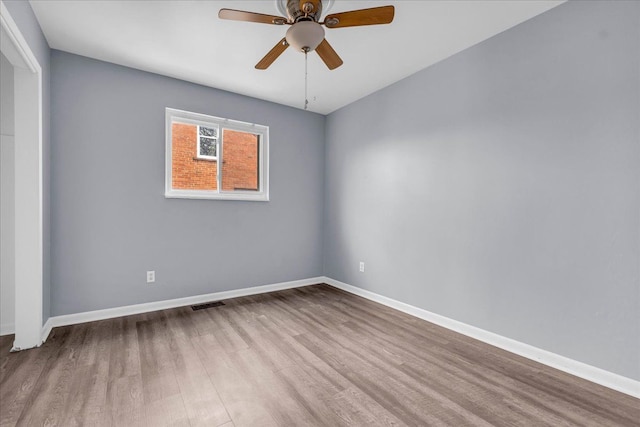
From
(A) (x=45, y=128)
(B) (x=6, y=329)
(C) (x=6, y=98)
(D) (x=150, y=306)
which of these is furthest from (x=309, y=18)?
(B) (x=6, y=329)

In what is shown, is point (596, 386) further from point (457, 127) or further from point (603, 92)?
point (457, 127)

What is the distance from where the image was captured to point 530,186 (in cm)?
223

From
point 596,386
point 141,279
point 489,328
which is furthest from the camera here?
point 141,279

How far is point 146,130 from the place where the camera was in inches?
122

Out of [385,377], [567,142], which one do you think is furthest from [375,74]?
[385,377]

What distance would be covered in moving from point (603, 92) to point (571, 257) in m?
1.14

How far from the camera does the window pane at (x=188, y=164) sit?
335 centimetres

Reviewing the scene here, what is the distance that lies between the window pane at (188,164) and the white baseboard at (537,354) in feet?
9.11

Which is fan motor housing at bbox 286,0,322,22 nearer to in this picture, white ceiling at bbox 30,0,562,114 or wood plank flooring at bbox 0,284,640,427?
white ceiling at bbox 30,0,562,114

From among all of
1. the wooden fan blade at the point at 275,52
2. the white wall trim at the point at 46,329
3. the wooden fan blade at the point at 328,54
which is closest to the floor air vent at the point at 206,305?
the white wall trim at the point at 46,329

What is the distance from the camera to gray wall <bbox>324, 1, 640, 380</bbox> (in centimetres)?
183

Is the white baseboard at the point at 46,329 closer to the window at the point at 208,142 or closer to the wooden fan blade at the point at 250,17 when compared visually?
the window at the point at 208,142

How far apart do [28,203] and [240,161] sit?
7.08 feet

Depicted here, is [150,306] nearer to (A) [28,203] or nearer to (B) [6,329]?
(B) [6,329]
